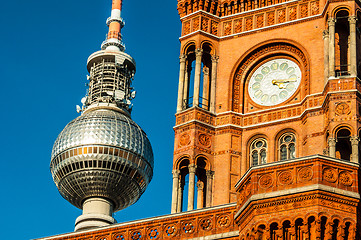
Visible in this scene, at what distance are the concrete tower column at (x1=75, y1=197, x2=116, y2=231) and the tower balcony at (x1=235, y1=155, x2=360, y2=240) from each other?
109 feet

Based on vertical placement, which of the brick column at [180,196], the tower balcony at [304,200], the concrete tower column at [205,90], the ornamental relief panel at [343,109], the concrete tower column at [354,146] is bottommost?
the tower balcony at [304,200]

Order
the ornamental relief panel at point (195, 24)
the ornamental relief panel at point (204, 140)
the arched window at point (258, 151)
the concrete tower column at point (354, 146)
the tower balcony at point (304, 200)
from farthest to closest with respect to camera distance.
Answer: the ornamental relief panel at point (195, 24)
the ornamental relief panel at point (204, 140)
the arched window at point (258, 151)
the concrete tower column at point (354, 146)
the tower balcony at point (304, 200)

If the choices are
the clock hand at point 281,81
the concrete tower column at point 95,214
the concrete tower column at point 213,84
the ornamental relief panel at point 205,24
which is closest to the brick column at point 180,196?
the concrete tower column at point 213,84

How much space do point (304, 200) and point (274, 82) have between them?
14.1 metres

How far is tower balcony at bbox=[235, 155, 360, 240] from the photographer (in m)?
35.9

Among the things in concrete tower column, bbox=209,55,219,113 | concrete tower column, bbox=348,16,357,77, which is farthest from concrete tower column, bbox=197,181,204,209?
concrete tower column, bbox=348,16,357,77

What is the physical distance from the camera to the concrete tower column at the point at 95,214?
232 ft

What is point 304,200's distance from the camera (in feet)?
119

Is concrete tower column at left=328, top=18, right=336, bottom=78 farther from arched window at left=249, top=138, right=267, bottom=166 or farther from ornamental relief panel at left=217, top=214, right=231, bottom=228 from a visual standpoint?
ornamental relief panel at left=217, top=214, right=231, bottom=228

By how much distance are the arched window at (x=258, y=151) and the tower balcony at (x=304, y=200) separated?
34.7 ft

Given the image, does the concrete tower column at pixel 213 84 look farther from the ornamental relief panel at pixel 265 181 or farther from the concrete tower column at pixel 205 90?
the ornamental relief panel at pixel 265 181

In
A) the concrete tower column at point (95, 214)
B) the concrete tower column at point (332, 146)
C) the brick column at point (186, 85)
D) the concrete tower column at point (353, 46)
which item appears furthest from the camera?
the concrete tower column at point (95, 214)

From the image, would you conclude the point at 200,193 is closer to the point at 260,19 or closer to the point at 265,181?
the point at 260,19

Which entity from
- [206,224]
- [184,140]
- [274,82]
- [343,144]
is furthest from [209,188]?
[206,224]
